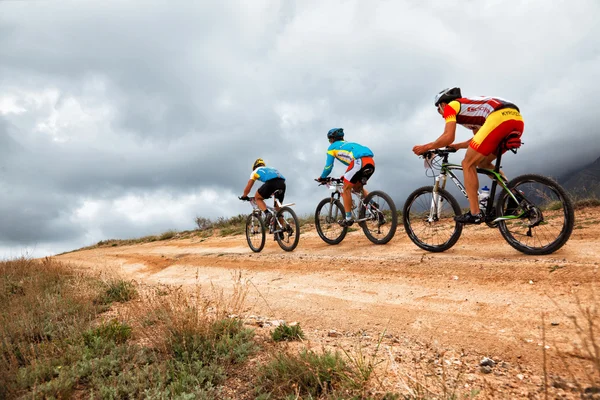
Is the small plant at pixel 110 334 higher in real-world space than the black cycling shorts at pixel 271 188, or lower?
lower

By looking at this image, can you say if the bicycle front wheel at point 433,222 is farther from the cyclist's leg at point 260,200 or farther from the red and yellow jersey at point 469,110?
the cyclist's leg at point 260,200

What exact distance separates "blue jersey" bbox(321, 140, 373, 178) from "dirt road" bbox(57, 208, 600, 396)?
251 centimetres

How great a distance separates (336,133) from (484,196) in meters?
4.56

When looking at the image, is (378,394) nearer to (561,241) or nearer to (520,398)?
(520,398)

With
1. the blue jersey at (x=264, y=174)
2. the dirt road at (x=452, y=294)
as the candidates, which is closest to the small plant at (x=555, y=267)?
the dirt road at (x=452, y=294)

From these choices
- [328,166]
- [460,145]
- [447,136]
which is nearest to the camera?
[447,136]

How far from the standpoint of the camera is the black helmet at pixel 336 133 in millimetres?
9828

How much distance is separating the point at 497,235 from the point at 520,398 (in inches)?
218

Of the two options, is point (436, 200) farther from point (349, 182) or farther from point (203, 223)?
point (203, 223)

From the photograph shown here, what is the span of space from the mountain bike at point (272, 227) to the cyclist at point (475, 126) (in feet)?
16.5

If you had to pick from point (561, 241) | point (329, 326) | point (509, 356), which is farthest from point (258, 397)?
point (561, 241)

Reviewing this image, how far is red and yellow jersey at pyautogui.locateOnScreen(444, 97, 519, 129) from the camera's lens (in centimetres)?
609

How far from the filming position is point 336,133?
986 centimetres

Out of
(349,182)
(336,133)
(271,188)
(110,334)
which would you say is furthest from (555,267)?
(271,188)
